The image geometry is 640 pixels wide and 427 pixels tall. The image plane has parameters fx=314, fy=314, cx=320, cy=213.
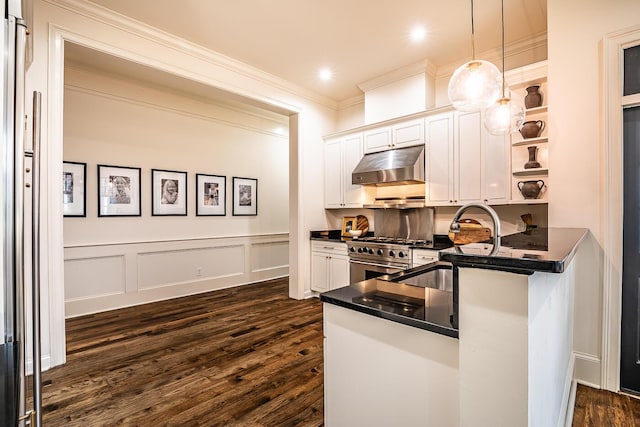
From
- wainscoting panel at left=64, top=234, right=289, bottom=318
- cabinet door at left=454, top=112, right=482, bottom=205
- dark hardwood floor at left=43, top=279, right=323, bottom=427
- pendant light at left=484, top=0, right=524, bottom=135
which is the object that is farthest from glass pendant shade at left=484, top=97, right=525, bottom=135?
wainscoting panel at left=64, top=234, right=289, bottom=318

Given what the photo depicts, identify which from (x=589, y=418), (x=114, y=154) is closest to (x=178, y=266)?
(x=114, y=154)

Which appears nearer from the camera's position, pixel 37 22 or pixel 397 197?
pixel 37 22

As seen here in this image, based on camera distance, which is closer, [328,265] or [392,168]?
[392,168]

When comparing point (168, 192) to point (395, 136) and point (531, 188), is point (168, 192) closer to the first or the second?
point (395, 136)

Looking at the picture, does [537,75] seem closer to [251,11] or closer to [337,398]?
[251,11]

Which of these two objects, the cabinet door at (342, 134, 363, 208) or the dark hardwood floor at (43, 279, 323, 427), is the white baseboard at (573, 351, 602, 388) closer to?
the dark hardwood floor at (43, 279, 323, 427)

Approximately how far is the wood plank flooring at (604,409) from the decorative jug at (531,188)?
1573mm

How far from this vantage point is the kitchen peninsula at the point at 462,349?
87 cm

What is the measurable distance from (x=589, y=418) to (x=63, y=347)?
12.8 feet

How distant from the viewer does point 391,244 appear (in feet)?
12.5

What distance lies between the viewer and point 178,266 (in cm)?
475

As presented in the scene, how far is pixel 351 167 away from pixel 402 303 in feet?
11.5

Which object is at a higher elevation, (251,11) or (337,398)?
(251,11)

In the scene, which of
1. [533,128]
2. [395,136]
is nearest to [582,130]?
[533,128]
